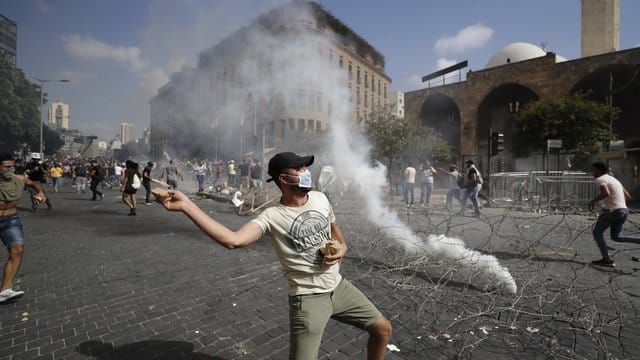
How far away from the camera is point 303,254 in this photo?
1819mm

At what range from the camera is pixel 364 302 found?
1.94 metres

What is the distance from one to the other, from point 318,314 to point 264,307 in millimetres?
1870

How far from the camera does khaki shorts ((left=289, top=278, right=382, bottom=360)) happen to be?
1.67 meters

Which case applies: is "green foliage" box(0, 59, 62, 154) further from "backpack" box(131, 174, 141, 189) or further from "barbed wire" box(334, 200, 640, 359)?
"barbed wire" box(334, 200, 640, 359)

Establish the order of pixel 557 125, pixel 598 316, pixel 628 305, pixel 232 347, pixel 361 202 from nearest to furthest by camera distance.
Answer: pixel 232 347 → pixel 598 316 → pixel 628 305 → pixel 361 202 → pixel 557 125

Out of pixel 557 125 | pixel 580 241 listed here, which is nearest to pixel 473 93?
pixel 557 125

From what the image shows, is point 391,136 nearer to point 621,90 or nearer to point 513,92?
point 513,92

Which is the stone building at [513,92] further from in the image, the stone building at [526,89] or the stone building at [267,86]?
the stone building at [267,86]

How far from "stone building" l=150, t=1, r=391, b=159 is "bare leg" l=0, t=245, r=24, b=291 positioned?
12858 millimetres

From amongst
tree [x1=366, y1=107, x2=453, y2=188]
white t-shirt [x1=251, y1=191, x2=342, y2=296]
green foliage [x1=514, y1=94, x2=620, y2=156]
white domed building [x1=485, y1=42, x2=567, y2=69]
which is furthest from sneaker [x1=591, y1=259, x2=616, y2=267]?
white domed building [x1=485, y1=42, x2=567, y2=69]

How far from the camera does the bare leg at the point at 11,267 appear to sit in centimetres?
345

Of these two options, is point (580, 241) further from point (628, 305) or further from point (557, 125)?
point (557, 125)

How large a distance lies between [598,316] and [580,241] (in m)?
4.20

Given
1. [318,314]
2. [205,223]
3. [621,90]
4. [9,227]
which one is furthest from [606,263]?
[621,90]
